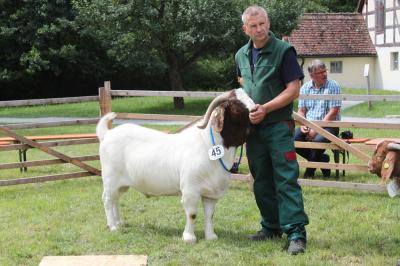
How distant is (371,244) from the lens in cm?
591

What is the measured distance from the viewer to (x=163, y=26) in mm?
22062

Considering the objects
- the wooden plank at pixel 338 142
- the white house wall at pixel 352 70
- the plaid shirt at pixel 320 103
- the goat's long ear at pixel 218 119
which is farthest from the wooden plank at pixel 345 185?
the white house wall at pixel 352 70

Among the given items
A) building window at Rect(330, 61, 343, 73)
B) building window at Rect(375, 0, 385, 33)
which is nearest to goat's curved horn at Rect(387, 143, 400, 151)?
building window at Rect(375, 0, 385, 33)

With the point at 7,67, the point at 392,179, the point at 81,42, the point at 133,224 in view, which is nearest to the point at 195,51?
the point at 81,42

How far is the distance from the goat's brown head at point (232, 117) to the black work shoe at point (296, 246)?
107 centimetres

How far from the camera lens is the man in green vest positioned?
546 centimetres

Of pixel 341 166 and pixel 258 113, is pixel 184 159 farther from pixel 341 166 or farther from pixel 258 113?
pixel 341 166

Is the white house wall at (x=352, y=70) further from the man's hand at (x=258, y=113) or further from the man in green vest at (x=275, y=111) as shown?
the man's hand at (x=258, y=113)

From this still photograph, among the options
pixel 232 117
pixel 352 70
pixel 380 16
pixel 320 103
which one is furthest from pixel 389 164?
pixel 352 70

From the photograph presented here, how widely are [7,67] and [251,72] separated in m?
24.5

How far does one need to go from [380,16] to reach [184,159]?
32532mm

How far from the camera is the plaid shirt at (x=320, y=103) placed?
9.02 metres

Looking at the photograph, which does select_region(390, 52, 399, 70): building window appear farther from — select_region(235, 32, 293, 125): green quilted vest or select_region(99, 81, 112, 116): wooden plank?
select_region(235, 32, 293, 125): green quilted vest

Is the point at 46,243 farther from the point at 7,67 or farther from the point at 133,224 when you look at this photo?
the point at 7,67
